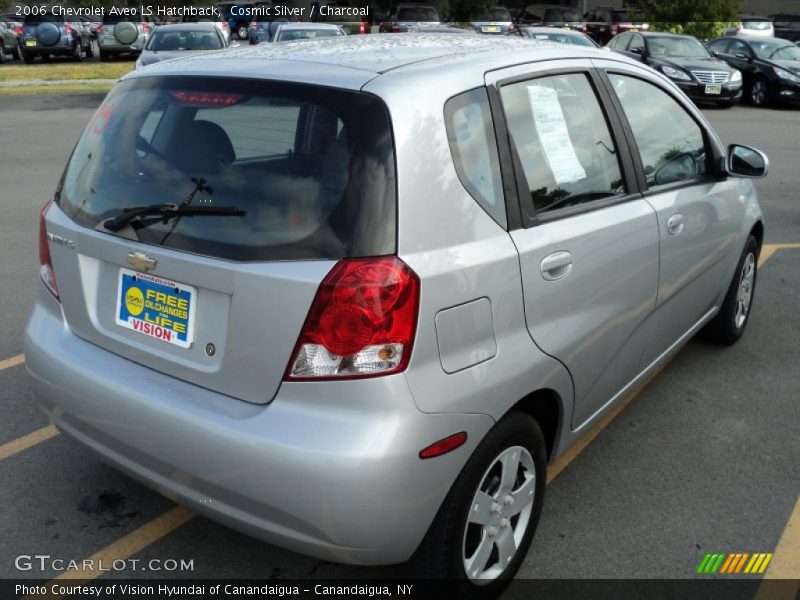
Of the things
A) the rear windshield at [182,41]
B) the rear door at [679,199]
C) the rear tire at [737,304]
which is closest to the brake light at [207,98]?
the rear door at [679,199]

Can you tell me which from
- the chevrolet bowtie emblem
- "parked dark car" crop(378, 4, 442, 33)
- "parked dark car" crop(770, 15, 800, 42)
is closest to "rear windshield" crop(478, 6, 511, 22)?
"parked dark car" crop(378, 4, 442, 33)

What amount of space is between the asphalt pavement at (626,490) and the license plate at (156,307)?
0.86 meters

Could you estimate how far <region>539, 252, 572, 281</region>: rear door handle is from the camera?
2742mm

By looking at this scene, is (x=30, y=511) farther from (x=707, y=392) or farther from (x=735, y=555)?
(x=707, y=392)

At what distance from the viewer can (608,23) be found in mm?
35344

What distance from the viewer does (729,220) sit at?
427 centimetres

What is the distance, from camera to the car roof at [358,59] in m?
2.57

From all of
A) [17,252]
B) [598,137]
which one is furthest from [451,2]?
[598,137]

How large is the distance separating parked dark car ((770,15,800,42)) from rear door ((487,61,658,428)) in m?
34.2

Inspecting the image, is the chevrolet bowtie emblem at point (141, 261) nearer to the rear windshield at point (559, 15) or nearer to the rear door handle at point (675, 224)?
the rear door handle at point (675, 224)

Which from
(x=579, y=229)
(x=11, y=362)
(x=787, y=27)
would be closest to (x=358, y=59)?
(x=579, y=229)

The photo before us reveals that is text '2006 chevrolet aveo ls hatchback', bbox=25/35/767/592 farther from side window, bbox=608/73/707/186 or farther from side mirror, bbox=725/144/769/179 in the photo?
side mirror, bbox=725/144/769/179

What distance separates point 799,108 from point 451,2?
23.5 metres

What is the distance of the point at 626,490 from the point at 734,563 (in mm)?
537
